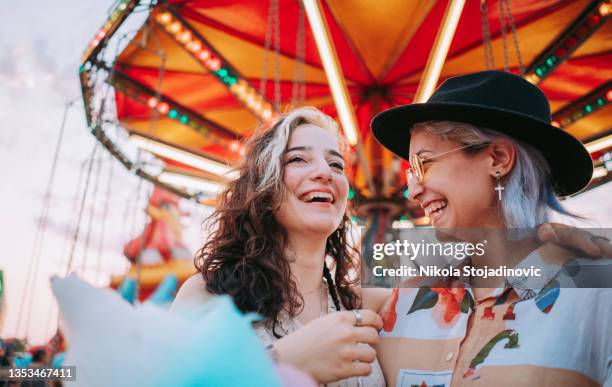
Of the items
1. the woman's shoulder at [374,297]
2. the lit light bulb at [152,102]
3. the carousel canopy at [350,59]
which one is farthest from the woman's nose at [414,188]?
the lit light bulb at [152,102]

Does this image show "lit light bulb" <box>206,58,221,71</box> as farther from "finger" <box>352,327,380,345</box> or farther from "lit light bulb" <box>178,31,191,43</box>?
"finger" <box>352,327,380,345</box>

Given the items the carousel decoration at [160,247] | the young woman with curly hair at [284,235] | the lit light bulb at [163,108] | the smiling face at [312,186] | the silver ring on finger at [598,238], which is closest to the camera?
the silver ring on finger at [598,238]

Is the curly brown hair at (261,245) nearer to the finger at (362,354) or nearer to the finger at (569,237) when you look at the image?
the finger at (362,354)

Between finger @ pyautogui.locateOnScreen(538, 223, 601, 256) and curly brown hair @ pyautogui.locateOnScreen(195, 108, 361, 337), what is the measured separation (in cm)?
83

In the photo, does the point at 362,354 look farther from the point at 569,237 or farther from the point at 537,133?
the point at 537,133

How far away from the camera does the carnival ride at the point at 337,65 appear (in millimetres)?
5789

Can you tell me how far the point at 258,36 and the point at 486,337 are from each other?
6136mm

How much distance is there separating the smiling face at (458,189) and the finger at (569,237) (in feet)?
0.57

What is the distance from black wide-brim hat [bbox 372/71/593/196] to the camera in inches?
60.6

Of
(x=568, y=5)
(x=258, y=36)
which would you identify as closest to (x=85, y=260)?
(x=258, y=36)

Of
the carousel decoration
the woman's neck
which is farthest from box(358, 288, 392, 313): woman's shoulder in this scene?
the carousel decoration

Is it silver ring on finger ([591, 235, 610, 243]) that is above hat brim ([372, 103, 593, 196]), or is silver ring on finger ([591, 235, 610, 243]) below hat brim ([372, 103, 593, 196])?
below

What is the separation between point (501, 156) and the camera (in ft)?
5.13

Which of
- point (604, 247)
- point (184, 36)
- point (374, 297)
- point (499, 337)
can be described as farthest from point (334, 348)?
point (184, 36)
